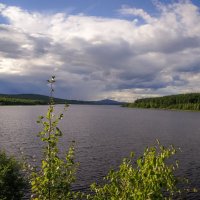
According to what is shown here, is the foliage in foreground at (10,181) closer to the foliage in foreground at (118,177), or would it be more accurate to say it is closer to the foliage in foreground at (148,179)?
the foliage in foreground at (118,177)

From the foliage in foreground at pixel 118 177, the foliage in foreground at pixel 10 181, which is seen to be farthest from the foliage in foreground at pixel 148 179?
the foliage in foreground at pixel 10 181

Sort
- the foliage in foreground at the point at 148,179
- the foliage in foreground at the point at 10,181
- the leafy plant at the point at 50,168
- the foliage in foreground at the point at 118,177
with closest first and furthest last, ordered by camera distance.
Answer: the foliage in foreground at the point at 148,179 < the foliage in foreground at the point at 118,177 < the leafy plant at the point at 50,168 < the foliage in foreground at the point at 10,181

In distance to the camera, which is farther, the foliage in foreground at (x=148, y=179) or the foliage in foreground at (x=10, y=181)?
the foliage in foreground at (x=10, y=181)

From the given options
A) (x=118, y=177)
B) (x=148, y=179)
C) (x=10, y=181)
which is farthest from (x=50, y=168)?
(x=10, y=181)

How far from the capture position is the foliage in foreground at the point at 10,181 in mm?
33034

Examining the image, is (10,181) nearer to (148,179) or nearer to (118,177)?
(118,177)

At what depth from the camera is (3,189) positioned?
33125mm

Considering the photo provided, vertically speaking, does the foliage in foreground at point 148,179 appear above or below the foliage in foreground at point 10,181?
above

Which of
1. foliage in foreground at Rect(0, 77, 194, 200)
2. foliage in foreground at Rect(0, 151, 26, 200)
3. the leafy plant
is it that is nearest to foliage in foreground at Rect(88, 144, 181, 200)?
foliage in foreground at Rect(0, 77, 194, 200)

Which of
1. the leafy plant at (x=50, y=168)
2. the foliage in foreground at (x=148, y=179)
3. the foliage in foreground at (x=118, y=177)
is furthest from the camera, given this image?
the leafy plant at (x=50, y=168)

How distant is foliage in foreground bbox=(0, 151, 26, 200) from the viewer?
108 feet

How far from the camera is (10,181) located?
35.2 m

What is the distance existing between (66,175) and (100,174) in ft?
140

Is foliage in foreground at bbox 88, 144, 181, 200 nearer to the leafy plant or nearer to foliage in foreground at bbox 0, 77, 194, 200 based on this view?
foliage in foreground at bbox 0, 77, 194, 200
